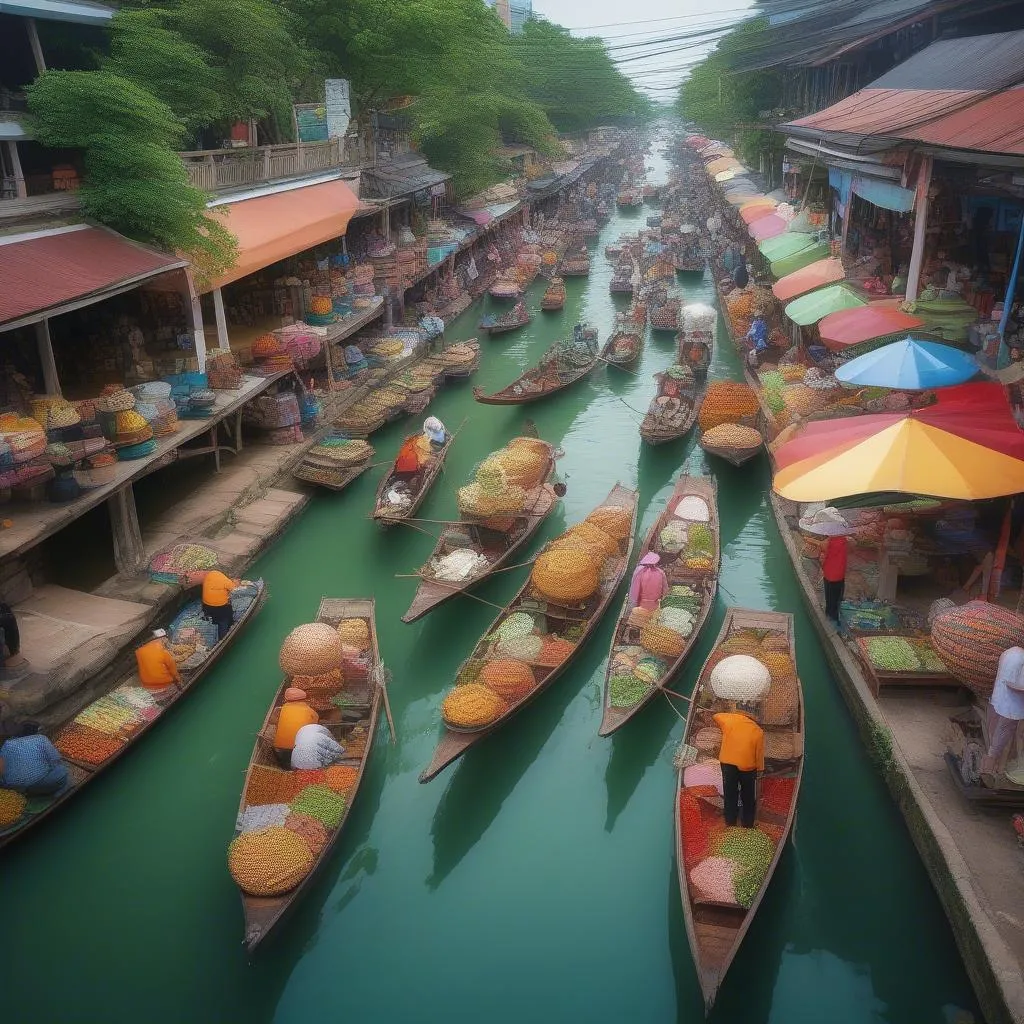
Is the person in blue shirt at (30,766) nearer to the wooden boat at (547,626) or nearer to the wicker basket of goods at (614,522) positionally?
the wooden boat at (547,626)

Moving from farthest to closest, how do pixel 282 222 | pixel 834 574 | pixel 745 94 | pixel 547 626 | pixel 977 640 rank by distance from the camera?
pixel 745 94, pixel 282 222, pixel 547 626, pixel 834 574, pixel 977 640

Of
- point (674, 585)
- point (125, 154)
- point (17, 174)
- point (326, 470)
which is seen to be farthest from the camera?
point (326, 470)

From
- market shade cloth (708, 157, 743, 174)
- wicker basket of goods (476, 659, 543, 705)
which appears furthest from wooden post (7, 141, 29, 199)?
market shade cloth (708, 157, 743, 174)

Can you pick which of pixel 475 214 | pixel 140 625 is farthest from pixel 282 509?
pixel 475 214

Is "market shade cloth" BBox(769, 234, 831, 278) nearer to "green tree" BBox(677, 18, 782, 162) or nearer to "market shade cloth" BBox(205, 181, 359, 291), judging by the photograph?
"market shade cloth" BBox(205, 181, 359, 291)

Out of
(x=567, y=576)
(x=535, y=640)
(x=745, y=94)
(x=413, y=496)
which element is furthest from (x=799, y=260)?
(x=745, y=94)

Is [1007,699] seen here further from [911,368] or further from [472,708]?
[911,368]

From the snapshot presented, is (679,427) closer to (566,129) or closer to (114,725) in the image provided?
(114,725)
